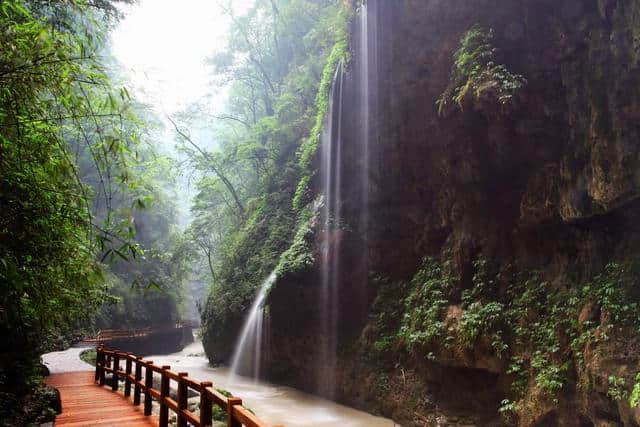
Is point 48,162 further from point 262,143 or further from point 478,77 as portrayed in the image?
point 262,143

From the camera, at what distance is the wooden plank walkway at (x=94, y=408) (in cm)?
679

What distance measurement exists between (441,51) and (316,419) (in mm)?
10073

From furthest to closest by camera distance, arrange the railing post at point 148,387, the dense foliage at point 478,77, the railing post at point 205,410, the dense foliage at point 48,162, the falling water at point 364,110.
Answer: the falling water at point 364,110 → the dense foliage at point 478,77 → the railing post at point 148,387 → the railing post at point 205,410 → the dense foliage at point 48,162

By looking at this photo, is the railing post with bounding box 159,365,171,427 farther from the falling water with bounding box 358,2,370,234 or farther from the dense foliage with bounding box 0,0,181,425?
the falling water with bounding box 358,2,370,234

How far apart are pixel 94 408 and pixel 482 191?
9512 mm

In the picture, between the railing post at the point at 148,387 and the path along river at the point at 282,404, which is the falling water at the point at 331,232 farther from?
the railing post at the point at 148,387

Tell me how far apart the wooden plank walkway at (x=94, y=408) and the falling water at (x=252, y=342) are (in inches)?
219

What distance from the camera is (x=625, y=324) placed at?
6457mm

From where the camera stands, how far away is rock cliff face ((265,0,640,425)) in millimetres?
7215

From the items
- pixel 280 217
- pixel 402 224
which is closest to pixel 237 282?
pixel 280 217

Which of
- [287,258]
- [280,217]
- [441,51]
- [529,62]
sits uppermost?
[441,51]

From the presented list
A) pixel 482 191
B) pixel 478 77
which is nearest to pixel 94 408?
pixel 482 191

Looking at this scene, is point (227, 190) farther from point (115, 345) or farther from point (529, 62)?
point (529, 62)

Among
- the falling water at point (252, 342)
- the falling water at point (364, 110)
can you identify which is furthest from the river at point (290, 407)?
the falling water at point (364, 110)
